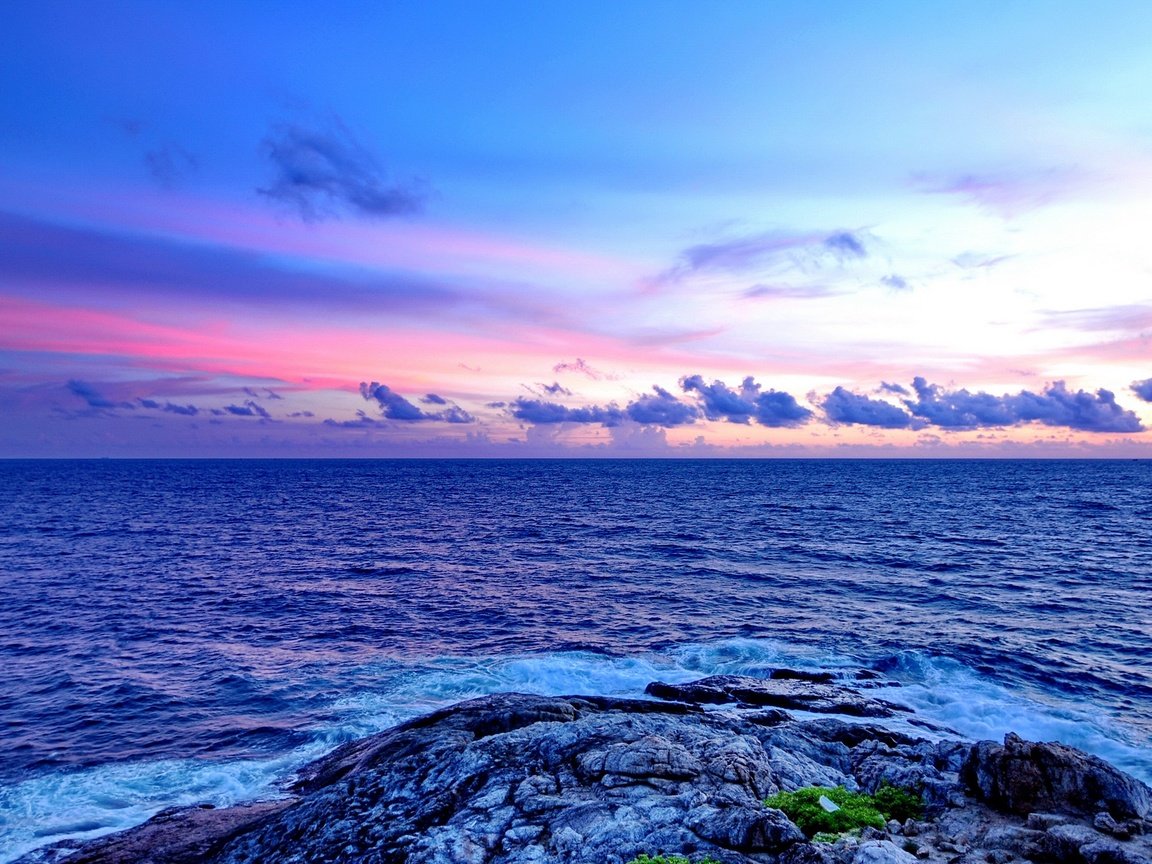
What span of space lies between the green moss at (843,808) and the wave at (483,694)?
430 inches

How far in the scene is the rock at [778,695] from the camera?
2853cm

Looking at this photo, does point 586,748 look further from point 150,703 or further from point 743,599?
point 743,599

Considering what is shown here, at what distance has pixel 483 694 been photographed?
106ft

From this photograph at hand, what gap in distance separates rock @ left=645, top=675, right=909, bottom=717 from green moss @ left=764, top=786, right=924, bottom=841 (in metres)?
10.9

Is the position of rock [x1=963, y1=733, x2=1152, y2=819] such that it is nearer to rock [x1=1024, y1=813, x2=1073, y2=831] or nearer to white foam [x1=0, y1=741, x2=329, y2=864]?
rock [x1=1024, y1=813, x2=1073, y2=831]

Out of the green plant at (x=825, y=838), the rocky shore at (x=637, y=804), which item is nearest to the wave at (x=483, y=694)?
the rocky shore at (x=637, y=804)

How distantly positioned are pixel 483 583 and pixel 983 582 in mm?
39734

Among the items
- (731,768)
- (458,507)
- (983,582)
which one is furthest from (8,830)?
(458,507)

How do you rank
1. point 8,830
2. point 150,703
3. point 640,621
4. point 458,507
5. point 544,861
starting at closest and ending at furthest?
point 544,861
point 8,830
point 150,703
point 640,621
point 458,507

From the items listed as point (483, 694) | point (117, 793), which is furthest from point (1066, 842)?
point (117, 793)

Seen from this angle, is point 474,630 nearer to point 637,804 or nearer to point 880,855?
point 637,804

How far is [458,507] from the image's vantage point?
128 meters

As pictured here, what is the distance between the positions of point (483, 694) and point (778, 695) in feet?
43.2

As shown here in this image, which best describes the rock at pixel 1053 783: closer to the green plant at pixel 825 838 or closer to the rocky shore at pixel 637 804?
the rocky shore at pixel 637 804
